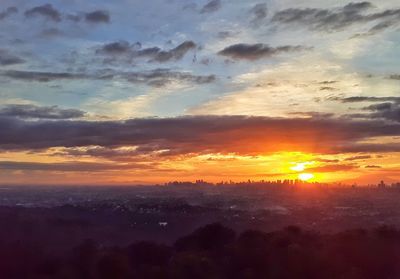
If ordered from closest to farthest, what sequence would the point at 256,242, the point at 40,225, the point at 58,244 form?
the point at 256,242
the point at 58,244
the point at 40,225

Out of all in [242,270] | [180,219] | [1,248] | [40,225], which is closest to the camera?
[242,270]

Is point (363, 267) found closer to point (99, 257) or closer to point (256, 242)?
point (256, 242)

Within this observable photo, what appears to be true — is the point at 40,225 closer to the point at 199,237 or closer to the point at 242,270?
the point at 199,237

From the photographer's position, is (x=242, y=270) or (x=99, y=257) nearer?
(x=242, y=270)

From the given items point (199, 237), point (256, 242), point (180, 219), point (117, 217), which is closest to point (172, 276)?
point (256, 242)

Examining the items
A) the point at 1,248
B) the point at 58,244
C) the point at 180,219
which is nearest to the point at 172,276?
the point at 1,248

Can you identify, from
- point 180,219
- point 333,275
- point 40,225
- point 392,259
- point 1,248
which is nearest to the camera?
point 333,275
